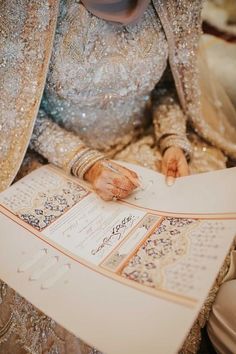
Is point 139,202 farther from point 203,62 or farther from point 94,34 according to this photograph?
point 203,62

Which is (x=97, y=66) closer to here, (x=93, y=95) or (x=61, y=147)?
(x=93, y=95)

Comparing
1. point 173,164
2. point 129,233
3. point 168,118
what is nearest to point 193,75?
point 168,118

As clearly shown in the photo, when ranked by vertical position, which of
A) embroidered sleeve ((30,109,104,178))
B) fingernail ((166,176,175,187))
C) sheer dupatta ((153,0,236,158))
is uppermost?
sheer dupatta ((153,0,236,158))

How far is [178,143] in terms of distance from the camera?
939 mm

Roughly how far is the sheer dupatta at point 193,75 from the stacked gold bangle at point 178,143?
0.34 ft

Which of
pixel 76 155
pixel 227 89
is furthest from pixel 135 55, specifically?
pixel 227 89

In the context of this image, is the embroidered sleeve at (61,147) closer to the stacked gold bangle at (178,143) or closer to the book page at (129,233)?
the book page at (129,233)

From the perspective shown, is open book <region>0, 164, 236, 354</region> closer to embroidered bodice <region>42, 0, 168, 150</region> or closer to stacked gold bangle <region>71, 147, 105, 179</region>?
stacked gold bangle <region>71, 147, 105, 179</region>

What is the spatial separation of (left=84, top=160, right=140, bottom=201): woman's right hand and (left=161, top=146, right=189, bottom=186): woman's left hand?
9 centimetres

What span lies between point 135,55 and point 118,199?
341 millimetres

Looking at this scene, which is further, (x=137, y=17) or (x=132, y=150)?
(x=132, y=150)

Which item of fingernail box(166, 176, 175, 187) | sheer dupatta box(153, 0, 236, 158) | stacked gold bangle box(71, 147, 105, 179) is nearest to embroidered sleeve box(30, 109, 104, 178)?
stacked gold bangle box(71, 147, 105, 179)

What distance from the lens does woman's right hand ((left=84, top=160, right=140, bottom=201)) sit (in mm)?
760

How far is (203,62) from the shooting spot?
117cm
